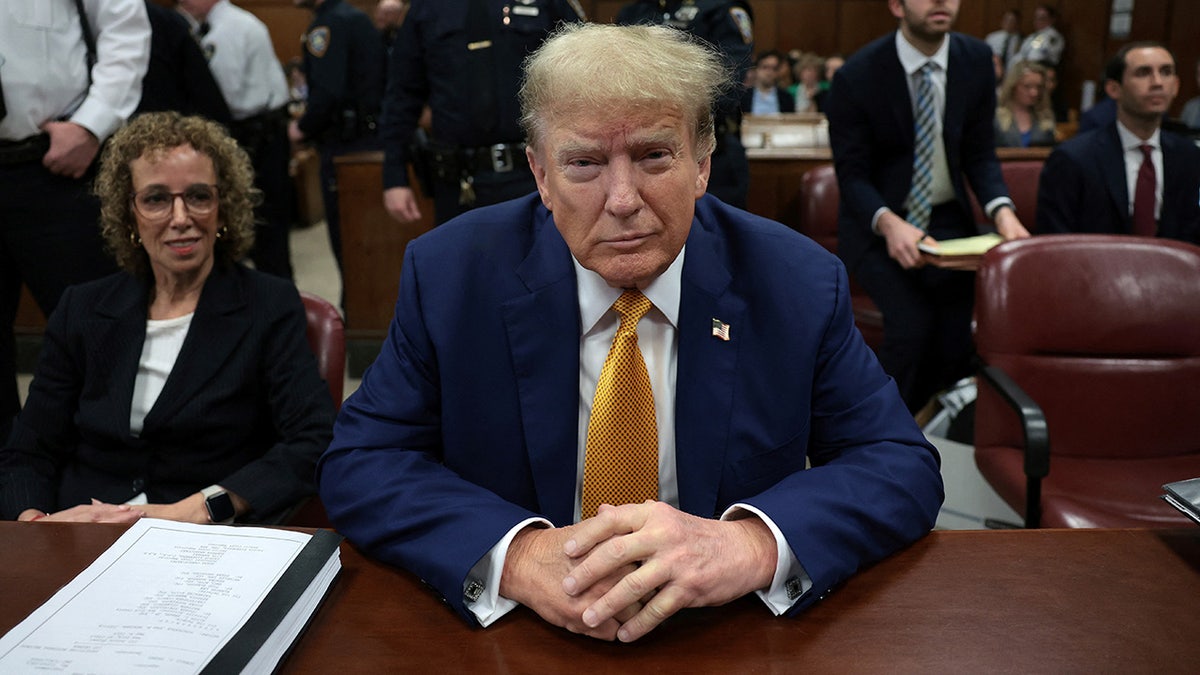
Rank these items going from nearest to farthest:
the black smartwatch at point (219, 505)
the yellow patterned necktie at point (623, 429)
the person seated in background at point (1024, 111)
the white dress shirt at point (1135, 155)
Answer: the yellow patterned necktie at point (623, 429) → the black smartwatch at point (219, 505) → the white dress shirt at point (1135, 155) → the person seated in background at point (1024, 111)

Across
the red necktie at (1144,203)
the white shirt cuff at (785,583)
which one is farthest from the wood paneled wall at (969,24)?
the white shirt cuff at (785,583)

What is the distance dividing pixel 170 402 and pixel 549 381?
94cm

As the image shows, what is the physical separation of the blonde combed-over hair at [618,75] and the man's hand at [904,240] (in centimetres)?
195

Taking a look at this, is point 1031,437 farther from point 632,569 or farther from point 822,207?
point 822,207

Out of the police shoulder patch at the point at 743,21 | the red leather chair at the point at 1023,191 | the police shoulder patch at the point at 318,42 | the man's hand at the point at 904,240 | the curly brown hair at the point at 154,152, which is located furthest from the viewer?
the police shoulder patch at the point at 318,42

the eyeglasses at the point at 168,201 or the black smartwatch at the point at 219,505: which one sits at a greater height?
the eyeglasses at the point at 168,201

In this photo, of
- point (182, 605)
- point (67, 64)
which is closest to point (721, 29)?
point (67, 64)

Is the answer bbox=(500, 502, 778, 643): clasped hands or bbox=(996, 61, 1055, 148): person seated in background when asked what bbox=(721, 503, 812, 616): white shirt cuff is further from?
bbox=(996, 61, 1055, 148): person seated in background

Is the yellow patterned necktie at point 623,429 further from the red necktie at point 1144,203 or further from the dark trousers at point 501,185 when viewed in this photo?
the red necktie at point 1144,203

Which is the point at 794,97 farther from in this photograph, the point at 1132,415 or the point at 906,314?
the point at 1132,415

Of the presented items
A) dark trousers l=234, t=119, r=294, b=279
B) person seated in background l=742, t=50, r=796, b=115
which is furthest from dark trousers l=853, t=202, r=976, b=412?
person seated in background l=742, t=50, r=796, b=115

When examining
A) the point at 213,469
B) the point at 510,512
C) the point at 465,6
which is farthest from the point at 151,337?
the point at 465,6

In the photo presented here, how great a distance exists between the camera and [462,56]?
10.8ft

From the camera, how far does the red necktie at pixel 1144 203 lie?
3.50 metres
